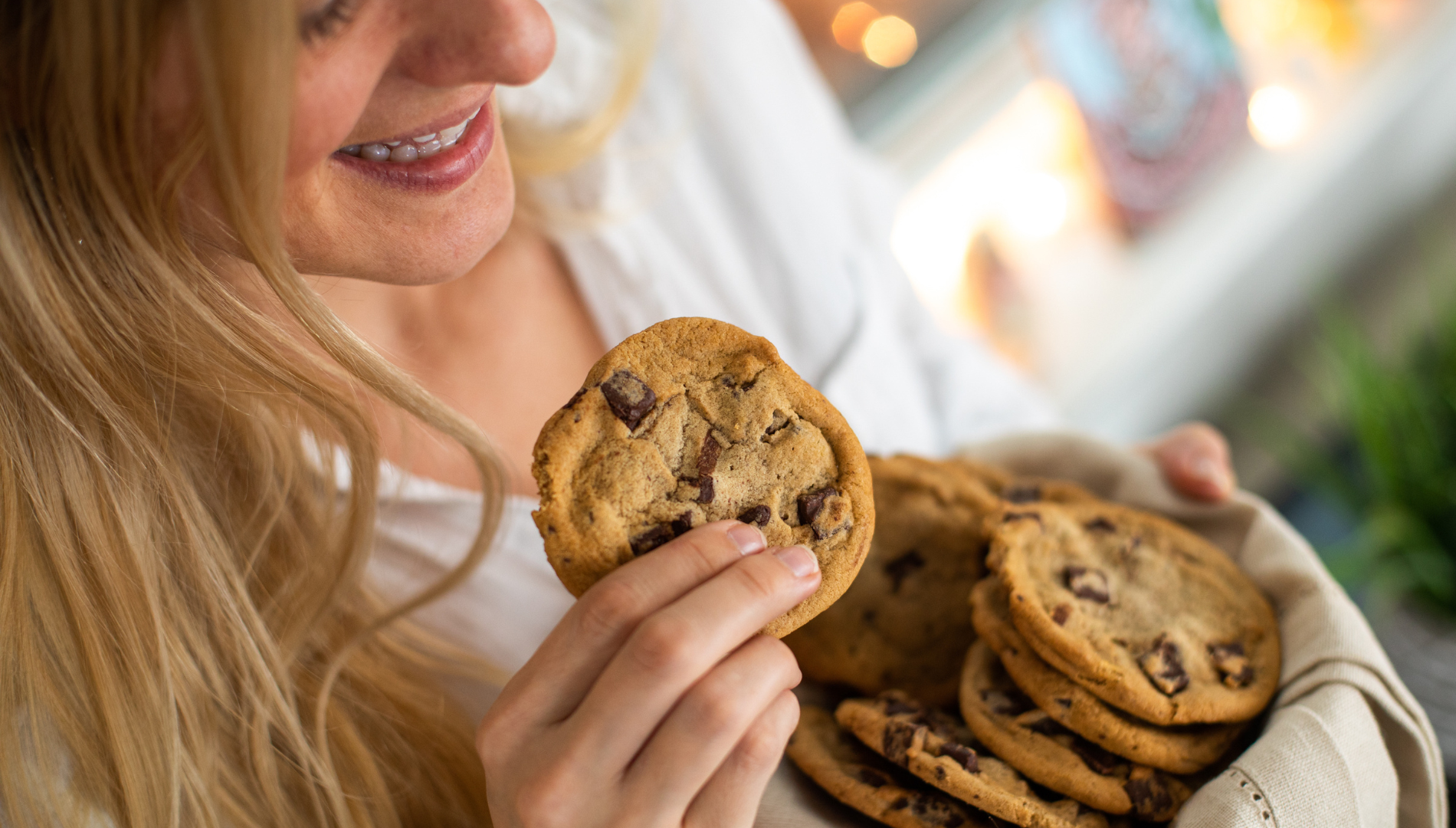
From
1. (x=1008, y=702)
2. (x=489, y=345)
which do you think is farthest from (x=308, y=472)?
(x=1008, y=702)

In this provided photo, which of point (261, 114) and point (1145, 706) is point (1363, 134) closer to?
point (1145, 706)

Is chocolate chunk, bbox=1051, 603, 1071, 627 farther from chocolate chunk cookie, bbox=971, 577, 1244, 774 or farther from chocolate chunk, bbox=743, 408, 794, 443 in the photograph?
chocolate chunk, bbox=743, 408, 794, 443

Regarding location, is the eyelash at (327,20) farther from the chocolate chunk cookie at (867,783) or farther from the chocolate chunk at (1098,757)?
the chocolate chunk at (1098,757)

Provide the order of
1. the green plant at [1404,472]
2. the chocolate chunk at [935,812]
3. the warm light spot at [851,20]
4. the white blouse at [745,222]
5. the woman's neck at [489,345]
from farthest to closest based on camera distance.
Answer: the warm light spot at [851,20]
the green plant at [1404,472]
the white blouse at [745,222]
the woman's neck at [489,345]
the chocolate chunk at [935,812]

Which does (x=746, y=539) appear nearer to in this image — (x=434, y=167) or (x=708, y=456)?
(x=708, y=456)

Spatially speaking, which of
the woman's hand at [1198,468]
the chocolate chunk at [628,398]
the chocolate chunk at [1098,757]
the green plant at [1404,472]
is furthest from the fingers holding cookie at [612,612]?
the green plant at [1404,472]

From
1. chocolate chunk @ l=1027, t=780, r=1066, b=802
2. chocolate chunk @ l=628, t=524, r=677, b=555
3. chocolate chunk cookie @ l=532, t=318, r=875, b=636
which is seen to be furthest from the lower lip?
chocolate chunk @ l=1027, t=780, r=1066, b=802
